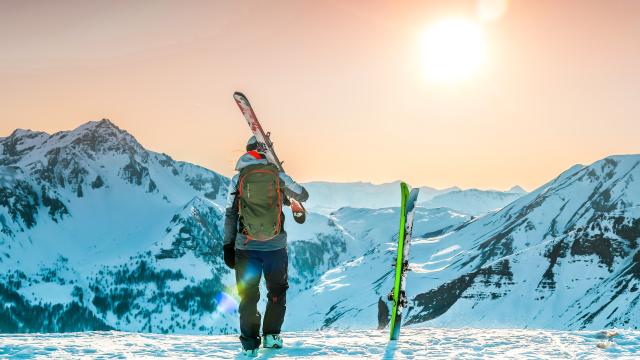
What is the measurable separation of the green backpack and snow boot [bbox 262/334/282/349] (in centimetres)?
195

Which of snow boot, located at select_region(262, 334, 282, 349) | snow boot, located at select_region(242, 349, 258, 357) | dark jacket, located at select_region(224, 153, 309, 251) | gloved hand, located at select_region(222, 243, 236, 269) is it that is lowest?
snow boot, located at select_region(242, 349, 258, 357)

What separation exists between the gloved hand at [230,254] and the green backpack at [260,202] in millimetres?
392

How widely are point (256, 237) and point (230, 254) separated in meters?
0.67

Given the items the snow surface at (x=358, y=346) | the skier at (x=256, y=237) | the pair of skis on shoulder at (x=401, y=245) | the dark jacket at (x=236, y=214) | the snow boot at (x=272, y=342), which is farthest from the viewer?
the pair of skis on shoulder at (x=401, y=245)

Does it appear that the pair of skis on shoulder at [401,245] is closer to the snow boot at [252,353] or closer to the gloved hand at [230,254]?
the gloved hand at [230,254]

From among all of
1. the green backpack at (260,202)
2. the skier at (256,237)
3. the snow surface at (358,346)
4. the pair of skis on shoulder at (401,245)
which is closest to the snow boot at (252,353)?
the skier at (256,237)

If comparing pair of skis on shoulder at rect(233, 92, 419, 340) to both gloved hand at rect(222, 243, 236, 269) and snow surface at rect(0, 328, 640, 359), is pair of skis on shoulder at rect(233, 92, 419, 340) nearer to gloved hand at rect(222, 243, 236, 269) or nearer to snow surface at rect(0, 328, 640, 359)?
snow surface at rect(0, 328, 640, 359)

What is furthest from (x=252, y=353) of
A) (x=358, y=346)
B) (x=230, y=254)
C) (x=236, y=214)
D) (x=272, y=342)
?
(x=236, y=214)

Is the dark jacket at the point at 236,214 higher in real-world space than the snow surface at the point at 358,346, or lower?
higher

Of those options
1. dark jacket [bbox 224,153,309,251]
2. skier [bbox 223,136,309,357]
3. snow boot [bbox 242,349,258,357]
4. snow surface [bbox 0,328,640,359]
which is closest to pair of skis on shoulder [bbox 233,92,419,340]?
snow surface [bbox 0,328,640,359]

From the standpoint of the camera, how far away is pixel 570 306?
196000mm

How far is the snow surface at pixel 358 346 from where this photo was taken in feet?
35.9

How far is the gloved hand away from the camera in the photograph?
1137 centimetres

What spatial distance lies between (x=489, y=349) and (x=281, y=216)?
4816 mm
